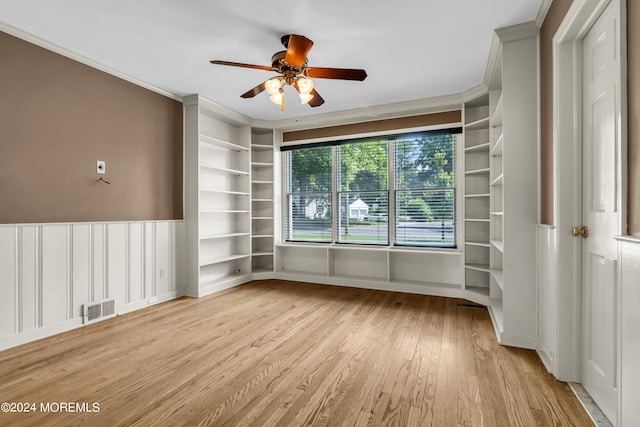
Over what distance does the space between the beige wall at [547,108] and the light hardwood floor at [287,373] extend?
1235 millimetres

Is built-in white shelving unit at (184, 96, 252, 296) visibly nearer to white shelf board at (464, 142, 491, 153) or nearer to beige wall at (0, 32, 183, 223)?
beige wall at (0, 32, 183, 223)

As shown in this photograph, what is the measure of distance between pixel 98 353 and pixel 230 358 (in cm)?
111

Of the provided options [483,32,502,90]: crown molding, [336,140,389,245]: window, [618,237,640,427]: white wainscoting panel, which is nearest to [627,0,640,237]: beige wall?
[618,237,640,427]: white wainscoting panel

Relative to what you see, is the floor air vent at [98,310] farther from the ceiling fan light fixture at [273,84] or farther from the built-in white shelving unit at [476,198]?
the built-in white shelving unit at [476,198]

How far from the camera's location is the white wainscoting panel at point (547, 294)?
6.90ft

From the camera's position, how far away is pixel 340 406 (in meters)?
1.79

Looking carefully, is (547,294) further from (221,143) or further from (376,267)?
(221,143)

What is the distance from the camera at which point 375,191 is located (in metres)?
4.80

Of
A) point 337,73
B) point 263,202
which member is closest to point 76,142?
point 337,73

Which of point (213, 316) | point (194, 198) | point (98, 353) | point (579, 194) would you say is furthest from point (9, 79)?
point (579, 194)

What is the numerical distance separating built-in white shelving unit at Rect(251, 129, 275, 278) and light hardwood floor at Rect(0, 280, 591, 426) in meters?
2.06

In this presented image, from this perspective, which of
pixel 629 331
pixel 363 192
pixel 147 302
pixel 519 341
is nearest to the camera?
pixel 629 331

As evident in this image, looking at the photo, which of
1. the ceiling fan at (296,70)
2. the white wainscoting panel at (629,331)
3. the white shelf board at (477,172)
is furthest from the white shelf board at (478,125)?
the white wainscoting panel at (629,331)

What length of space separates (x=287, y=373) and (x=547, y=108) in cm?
275
